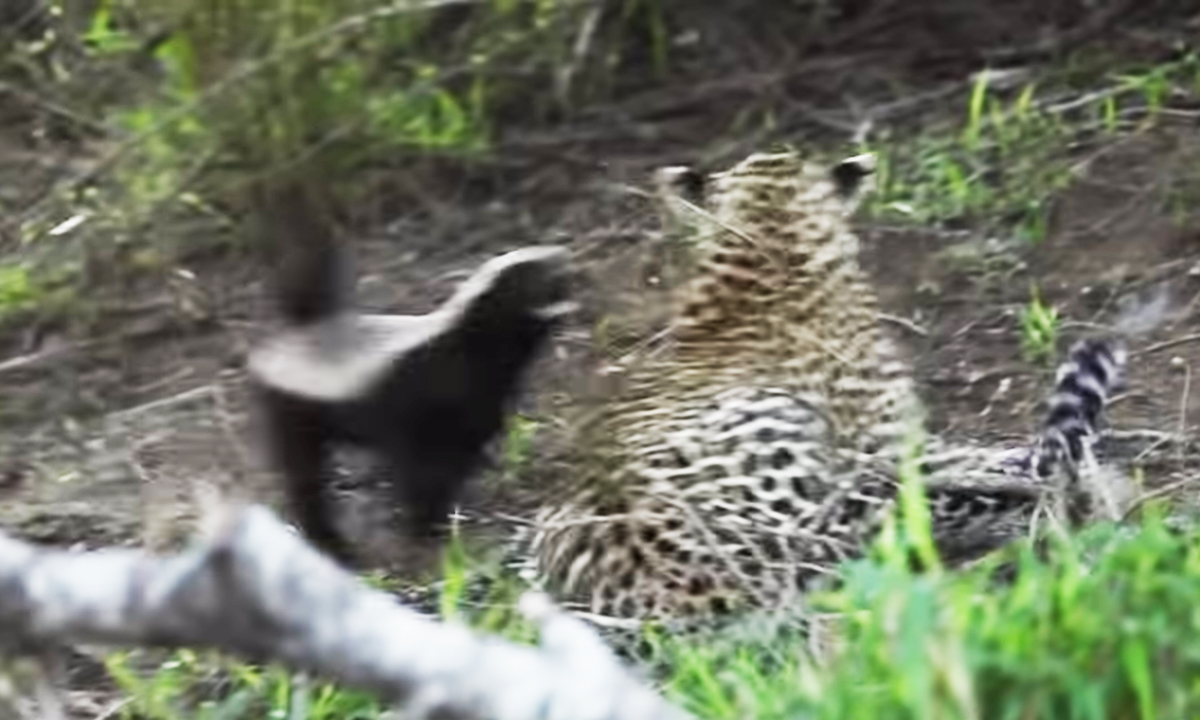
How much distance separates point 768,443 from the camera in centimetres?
447

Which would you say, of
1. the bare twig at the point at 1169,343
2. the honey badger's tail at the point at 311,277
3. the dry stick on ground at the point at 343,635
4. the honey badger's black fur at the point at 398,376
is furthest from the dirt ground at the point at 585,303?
the dry stick on ground at the point at 343,635

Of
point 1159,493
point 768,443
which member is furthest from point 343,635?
point 1159,493

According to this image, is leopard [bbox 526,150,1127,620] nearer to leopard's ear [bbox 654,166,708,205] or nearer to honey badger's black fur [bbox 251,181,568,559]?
leopard's ear [bbox 654,166,708,205]

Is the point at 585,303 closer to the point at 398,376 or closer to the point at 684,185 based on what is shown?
the point at 684,185

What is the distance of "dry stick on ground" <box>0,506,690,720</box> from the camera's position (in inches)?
107

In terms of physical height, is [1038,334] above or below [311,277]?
below

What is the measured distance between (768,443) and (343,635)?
5.77 ft

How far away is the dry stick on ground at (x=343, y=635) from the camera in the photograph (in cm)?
273

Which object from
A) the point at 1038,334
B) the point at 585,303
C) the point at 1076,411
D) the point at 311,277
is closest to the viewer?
the point at 311,277

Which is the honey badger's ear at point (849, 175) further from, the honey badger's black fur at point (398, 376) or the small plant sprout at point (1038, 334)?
the small plant sprout at point (1038, 334)

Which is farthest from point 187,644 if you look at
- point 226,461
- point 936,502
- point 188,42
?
point 188,42

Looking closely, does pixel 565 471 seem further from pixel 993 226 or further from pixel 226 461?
pixel 993 226

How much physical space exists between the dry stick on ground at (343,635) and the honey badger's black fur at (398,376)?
1783mm

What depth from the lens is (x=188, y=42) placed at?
5980 mm
